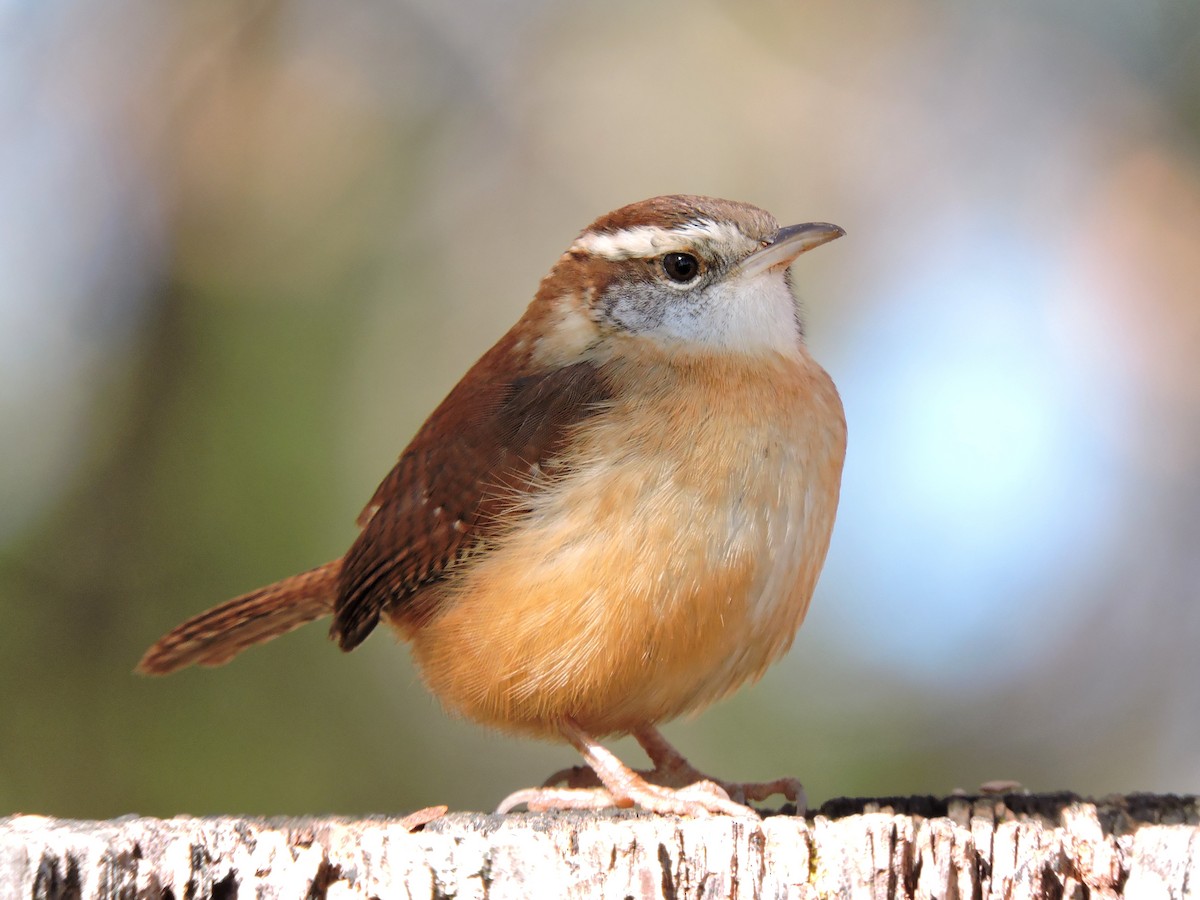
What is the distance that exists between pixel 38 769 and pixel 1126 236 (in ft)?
18.5

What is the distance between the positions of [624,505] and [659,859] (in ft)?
3.22

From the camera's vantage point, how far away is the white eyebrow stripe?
3.54 meters

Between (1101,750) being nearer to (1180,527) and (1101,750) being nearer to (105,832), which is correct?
(1180,527)

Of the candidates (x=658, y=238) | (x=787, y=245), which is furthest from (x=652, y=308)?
(x=787, y=245)

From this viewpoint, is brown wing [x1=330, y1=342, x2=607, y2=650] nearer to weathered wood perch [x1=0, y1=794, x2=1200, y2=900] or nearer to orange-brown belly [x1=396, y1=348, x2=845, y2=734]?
orange-brown belly [x1=396, y1=348, x2=845, y2=734]

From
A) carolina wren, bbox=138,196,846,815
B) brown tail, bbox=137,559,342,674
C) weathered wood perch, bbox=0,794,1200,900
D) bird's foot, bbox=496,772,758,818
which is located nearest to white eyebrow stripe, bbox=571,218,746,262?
carolina wren, bbox=138,196,846,815

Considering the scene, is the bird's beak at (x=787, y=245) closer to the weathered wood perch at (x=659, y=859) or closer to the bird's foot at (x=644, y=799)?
the bird's foot at (x=644, y=799)

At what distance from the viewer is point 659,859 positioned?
7.39 ft

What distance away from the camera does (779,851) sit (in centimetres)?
227

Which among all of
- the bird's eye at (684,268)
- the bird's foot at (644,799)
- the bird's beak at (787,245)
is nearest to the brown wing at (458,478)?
Answer: the bird's eye at (684,268)

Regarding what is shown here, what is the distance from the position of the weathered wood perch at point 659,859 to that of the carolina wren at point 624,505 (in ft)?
1.38

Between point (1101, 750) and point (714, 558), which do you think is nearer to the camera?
point (714, 558)

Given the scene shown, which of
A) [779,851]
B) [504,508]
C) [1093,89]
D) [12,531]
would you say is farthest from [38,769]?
[1093,89]

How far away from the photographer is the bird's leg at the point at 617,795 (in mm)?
2822
